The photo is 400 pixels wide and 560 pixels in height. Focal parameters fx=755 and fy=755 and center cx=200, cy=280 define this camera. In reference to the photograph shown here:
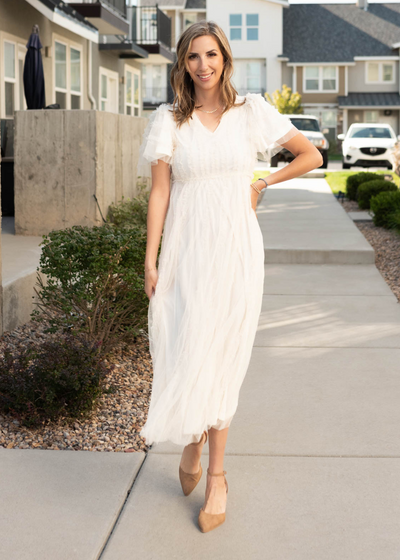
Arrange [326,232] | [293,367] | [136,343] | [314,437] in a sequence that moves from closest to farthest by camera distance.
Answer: [314,437], [293,367], [136,343], [326,232]

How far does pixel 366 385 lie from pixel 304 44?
4766cm

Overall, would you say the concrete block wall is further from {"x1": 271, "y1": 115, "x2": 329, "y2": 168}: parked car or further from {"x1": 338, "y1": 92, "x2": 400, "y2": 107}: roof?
{"x1": 338, "y1": 92, "x2": 400, "y2": 107}: roof

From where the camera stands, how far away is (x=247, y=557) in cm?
281

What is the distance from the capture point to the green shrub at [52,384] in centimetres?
397

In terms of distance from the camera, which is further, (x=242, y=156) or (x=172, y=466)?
(x=172, y=466)

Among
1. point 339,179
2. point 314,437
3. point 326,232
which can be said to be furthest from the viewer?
point 339,179

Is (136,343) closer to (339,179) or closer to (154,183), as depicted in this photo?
(154,183)

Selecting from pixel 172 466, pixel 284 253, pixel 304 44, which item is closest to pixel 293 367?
pixel 172 466

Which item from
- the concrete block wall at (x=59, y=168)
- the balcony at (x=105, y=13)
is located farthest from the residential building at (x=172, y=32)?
the concrete block wall at (x=59, y=168)

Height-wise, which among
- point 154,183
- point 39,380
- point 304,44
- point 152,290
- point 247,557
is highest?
point 304,44

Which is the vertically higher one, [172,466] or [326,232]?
[326,232]

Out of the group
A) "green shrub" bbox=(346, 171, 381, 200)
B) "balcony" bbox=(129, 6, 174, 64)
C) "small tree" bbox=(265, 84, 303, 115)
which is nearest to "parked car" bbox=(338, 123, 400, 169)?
"balcony" bbox=(129, 6, 174, 64)

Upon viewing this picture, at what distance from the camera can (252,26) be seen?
4778 centimetres

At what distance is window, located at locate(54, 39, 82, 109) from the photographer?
15867 mm
